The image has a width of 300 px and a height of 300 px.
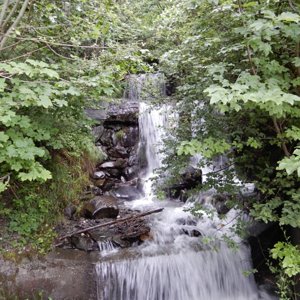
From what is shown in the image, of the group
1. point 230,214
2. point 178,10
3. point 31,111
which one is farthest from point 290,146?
point 31,111

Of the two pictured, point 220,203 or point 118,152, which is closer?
point 220,203

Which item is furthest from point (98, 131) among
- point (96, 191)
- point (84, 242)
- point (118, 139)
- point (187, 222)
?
point (84, 242)

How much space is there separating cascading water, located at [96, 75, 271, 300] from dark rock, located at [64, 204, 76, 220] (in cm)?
123

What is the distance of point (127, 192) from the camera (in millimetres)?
7141

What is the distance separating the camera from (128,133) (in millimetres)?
8469

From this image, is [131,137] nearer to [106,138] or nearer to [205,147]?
[106,138]

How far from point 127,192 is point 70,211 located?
220 cm

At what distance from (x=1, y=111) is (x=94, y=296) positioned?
9.12 ft

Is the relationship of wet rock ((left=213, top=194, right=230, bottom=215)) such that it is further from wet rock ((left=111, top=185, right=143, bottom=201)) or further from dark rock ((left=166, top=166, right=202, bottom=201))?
wet rock ((left=111, top=185, right=143, bottom=201))

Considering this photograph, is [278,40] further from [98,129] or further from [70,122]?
[98,129]

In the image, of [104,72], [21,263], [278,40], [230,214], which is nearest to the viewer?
[278,40]

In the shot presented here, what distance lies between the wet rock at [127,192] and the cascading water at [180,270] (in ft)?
5.38

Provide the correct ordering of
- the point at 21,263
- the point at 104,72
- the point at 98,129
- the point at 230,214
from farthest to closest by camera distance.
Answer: the point at 98,129
the point at 230,214
the point at 21,263
the point at 104,72

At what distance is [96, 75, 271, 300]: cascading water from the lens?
4207 millimetres
